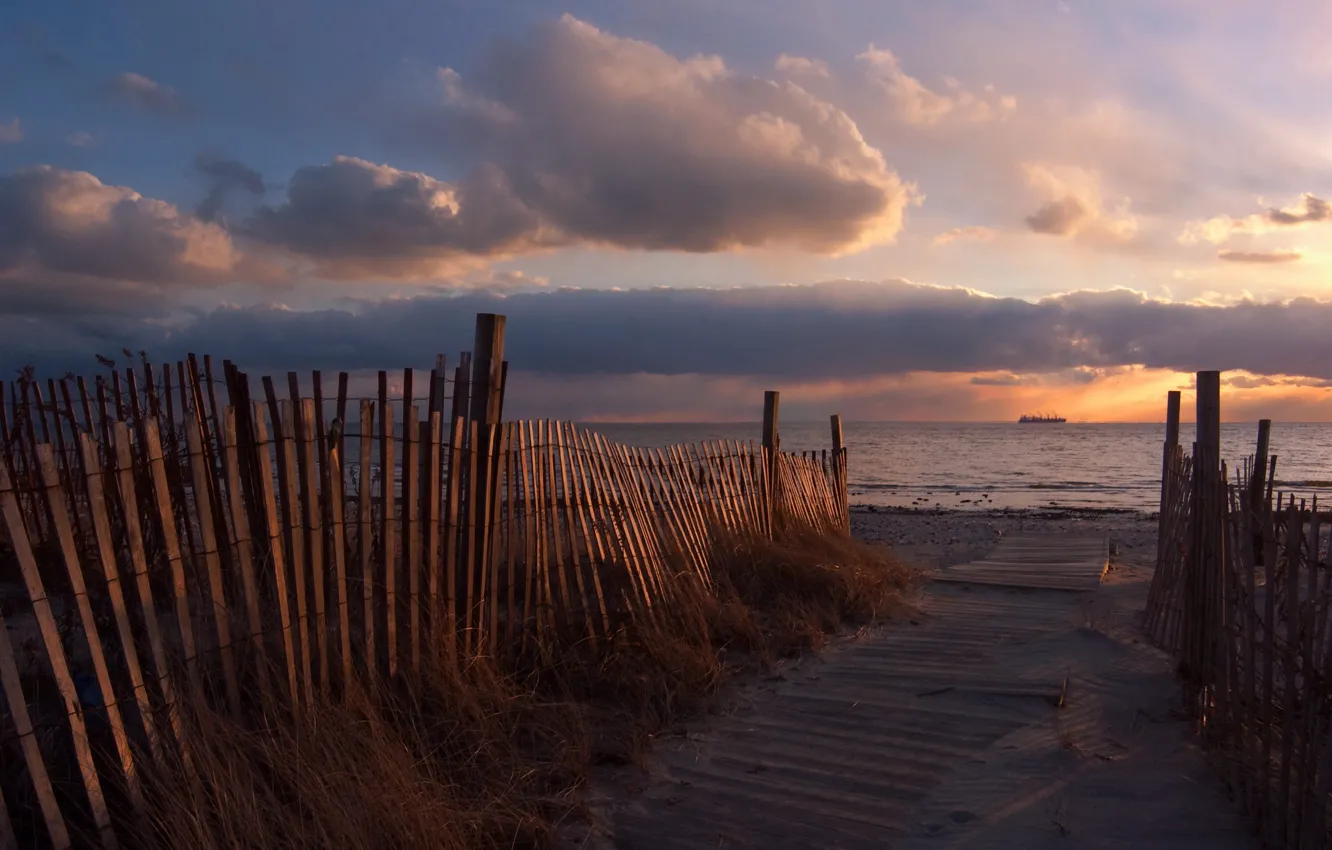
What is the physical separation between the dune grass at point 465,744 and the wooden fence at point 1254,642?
2.41 meters

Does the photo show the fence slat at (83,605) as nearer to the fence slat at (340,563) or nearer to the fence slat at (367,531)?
the fence slat at (340,563)

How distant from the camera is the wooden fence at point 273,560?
3.09 m

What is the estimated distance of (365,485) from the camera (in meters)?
4.10

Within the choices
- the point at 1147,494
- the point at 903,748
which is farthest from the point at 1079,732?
the point at 1147,494

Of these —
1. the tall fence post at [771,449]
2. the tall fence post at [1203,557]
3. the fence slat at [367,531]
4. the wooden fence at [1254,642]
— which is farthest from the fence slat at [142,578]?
the tall fence post at [771,449]

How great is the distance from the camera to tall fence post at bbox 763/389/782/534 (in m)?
8.57

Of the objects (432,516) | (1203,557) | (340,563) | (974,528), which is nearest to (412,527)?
(432,516)

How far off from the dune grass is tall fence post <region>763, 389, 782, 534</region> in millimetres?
2022

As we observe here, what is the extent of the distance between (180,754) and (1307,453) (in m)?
62.3

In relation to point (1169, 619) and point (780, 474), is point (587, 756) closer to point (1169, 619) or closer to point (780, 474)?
point (1169, 619)

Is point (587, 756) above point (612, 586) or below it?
below

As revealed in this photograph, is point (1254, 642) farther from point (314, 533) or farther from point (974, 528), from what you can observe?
point (974, 528)

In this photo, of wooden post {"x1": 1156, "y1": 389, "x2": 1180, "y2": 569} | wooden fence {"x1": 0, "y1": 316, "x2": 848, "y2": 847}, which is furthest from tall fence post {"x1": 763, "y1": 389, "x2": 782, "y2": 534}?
wooden post {"x1": 1156, "y1": 389, "x2": 1180, "y2": 569}

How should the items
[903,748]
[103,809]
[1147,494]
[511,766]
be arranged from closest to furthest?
[103,809] → [511,766] → [903,748] → [1147,494]
